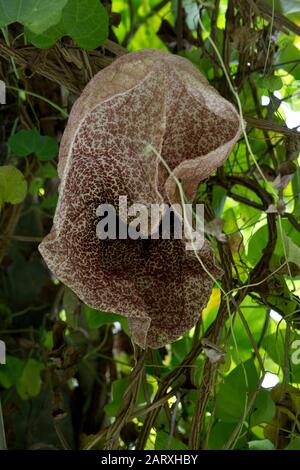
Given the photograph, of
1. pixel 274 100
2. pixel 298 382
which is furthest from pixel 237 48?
pixel 298 382

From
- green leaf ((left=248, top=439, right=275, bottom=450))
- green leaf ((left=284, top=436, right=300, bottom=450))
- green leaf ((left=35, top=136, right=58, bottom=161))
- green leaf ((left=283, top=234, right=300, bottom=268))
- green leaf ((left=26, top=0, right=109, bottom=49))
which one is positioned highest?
green leaf ((left=26, top=0, right=109, bottom=49))

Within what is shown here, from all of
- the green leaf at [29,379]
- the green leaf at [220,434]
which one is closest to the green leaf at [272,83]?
the green leaf at [220,434]

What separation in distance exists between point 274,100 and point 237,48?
9 centimetres

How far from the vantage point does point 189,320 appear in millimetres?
710

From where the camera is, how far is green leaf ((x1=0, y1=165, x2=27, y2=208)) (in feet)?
2.66

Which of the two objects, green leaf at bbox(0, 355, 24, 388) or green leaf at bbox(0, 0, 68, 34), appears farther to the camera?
green leaf at bbox(0, 355, 24, 388)

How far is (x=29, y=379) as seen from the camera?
40.2 inches

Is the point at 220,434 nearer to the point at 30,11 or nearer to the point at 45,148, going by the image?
the point at 45,148

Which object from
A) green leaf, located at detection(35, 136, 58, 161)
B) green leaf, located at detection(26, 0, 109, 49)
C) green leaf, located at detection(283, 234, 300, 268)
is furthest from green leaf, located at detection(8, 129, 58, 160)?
green leaf, located at detection(283, 234, 300, 268)

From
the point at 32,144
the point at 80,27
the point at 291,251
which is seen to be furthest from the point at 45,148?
the point at 291,251

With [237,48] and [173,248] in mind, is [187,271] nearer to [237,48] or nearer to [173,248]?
[173,248]

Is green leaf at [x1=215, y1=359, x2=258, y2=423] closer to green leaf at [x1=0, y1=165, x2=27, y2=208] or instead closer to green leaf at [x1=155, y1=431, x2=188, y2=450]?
green leaf at [x1=155, y1=431, x2=188, y2=450]

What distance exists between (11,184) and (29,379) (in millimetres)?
313

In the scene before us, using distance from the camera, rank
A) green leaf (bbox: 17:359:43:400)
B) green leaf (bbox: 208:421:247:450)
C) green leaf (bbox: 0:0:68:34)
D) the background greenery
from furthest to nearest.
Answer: green leaf (bbox: 17:359:43:400) < green leaf (bbox: 208:421:247:450) < the background greenery < green leaf (bbox: 0:0:68:34)
